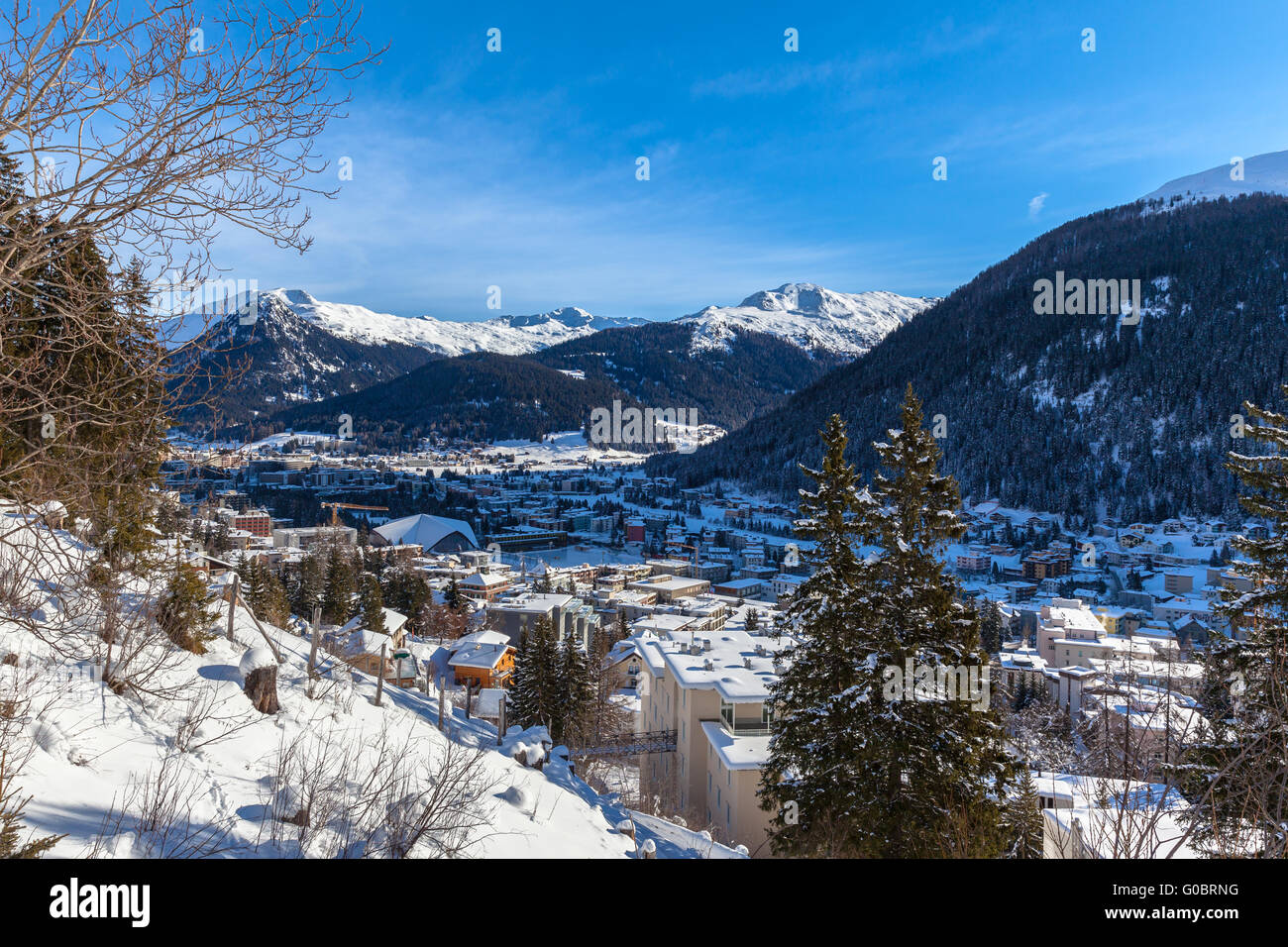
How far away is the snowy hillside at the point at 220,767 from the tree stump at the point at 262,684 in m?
0.06

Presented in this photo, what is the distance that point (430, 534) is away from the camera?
74938 millimetres

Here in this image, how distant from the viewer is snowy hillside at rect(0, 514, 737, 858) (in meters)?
3.34

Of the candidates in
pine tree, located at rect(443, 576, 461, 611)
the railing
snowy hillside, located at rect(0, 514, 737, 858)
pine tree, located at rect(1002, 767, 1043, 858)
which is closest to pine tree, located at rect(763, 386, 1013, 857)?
pine tree, located at rect(1002, 767, 1043, 858)

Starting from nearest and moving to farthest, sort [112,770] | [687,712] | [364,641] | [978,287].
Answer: [112,770] → [687,712] → [364,641] → [978,287]

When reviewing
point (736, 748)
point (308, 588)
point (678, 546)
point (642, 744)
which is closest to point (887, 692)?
point (736, 748)

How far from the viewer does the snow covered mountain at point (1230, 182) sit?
137000 millimetres

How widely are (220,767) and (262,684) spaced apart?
194cm

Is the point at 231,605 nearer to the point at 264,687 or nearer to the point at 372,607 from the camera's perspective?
the point at 264,687

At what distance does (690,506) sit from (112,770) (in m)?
98.7

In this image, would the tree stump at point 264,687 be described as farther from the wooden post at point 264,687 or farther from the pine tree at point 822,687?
the pine tree at point 822,687

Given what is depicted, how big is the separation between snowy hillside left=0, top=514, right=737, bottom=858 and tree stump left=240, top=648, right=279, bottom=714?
0.21 ft

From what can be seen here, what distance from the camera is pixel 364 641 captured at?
17.2 metres
